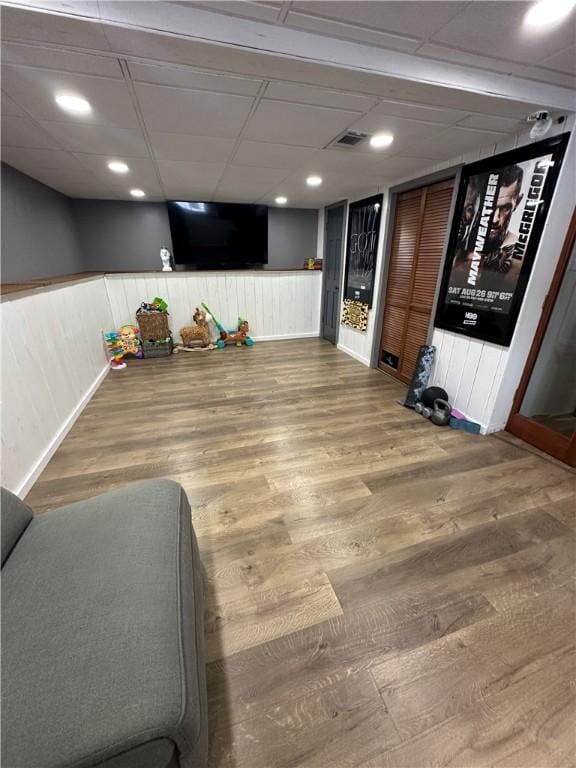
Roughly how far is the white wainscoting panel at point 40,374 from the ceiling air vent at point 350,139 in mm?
2489

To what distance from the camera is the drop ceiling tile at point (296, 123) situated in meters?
1.79

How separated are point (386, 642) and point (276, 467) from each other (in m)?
1.16

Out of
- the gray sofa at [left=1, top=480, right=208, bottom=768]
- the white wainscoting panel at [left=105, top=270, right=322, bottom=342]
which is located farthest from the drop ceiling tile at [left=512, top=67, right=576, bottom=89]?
the white wainscoting panel at [left=105, top=270, right=322, bottom=342]

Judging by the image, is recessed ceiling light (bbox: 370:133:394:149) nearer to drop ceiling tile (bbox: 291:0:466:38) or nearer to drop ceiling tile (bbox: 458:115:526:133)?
drop ceiling tile (bbox: 458:115:526:133)

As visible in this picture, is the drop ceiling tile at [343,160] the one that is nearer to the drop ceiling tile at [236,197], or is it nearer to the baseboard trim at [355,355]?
the drop ceiling tile at [236,197]

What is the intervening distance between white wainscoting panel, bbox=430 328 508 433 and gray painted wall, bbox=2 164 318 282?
343 centimetres

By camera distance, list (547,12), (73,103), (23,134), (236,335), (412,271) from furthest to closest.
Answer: (236,335) → (412,271) → (23,134) → (73,103) → (547,12)

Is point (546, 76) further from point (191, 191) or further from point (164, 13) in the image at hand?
point (191, 191)

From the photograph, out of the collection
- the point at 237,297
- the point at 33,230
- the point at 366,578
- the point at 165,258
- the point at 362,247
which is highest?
the point at 33,230

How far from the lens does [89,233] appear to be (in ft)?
14.9

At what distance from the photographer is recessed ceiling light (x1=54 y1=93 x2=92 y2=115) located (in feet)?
5.53

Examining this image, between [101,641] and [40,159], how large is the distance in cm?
369

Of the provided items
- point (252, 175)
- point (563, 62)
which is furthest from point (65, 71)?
point (563, 62)

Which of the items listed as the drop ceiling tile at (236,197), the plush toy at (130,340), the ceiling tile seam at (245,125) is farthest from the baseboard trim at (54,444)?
the drop ceiling tile at (236,197)
